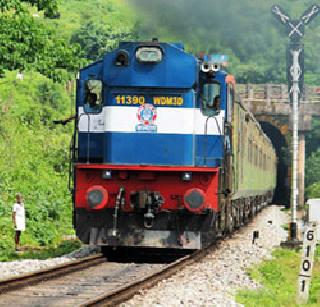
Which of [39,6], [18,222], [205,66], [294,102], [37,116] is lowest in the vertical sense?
[18,222]

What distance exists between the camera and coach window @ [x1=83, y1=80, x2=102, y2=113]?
15.1m

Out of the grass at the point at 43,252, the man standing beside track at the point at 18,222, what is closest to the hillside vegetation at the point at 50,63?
the man standing beside track at the point at 18,222

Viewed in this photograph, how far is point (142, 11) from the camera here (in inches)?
813

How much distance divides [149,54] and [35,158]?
60.4 ft

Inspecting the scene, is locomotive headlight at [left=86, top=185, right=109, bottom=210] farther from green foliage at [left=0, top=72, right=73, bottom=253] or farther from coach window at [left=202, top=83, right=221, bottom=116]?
green foliage at [left=0, top=72, right=73, bottom=253]

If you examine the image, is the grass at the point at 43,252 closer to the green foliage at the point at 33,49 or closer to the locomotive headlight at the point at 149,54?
the green foliage at the point at 33,49

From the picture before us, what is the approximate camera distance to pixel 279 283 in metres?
13.6

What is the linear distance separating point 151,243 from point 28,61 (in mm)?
5939

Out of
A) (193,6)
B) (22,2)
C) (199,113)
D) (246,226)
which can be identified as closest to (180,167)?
(199,113)

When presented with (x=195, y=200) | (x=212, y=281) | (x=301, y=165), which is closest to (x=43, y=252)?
(x=195, y=200)

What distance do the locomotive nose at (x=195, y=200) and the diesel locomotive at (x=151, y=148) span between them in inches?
0.7

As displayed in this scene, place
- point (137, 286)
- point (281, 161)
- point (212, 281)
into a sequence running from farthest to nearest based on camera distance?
1. point (281, 161)
2. point (212, 281)
3. point (137, 286)

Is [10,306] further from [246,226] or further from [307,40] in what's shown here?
[307,40]

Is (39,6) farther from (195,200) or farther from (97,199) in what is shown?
(195,200)
